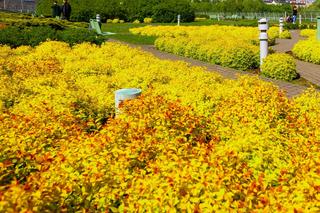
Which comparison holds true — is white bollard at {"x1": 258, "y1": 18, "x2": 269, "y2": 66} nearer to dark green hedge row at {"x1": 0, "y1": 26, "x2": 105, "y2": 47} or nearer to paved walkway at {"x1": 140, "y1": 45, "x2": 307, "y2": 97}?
paved walkway at {"x1": 140, "y1": 45, "x2": 307, "y2": 97}

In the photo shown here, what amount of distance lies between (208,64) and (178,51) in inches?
119

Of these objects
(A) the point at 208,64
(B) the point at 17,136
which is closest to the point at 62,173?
(B) the point at 17,136

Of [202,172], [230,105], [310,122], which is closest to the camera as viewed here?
[202,172]

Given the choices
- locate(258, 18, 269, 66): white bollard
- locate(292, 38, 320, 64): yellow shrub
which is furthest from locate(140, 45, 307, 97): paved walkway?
locate(292, 38, 320, 64): yellow shrub

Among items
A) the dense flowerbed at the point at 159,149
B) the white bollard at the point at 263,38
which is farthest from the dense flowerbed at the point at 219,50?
the dense flowerbed at the point at 159,149

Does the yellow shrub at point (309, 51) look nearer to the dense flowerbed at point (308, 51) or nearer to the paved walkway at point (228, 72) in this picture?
the dense flowerbed at point (308, 51)

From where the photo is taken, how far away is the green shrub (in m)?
10.9

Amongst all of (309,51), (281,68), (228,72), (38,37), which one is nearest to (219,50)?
(228,72)

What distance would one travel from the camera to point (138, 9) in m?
41.2

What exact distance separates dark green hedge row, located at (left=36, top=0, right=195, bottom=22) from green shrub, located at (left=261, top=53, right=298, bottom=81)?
30.4 m

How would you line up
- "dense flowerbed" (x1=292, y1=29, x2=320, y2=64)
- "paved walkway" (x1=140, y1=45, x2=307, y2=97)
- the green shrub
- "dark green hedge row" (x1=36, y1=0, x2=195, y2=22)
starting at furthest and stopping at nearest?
"dark green hedge row" (x1=36, y1=0, x2=195, y2=22) → "dense flowerbed" (x1=292, y1=29, x2=320, y2=64) → the green shrub → "paved walkway" (x1=140, y1=45, x2=307, y2=97)

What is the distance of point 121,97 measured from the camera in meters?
6.48

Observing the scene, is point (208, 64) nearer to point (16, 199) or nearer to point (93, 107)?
point (93, 107)

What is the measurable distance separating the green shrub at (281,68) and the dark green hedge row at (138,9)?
30378 millimetres
